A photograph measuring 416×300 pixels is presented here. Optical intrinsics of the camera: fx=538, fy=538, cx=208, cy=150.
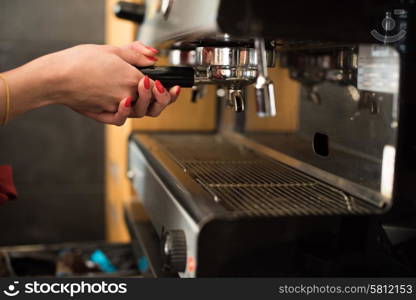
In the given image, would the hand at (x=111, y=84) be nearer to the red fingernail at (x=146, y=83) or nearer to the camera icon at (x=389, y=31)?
the red fingernail at (x=146, y=83)

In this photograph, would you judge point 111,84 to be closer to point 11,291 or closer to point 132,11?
point 11,291

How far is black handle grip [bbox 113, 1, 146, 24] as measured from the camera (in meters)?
1.17

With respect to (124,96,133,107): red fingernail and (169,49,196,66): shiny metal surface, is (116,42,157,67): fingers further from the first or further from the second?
(169,49,196,66): shiny metal surface

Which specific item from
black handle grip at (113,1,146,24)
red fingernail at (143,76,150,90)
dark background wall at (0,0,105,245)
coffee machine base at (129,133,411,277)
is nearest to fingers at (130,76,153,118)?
red fingernail at (143,76,150,90)

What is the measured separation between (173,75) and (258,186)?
192 mm

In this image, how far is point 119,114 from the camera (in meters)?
0.76

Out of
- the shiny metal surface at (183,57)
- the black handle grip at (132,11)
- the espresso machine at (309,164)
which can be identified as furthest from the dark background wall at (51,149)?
the espresso machine at (309,164)

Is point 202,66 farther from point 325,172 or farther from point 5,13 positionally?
point 5,13

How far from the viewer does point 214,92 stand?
1.41 metres

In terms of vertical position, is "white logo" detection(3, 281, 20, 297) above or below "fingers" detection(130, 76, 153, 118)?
below

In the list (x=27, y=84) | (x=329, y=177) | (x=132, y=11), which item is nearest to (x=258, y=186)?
(x=329, y=177)

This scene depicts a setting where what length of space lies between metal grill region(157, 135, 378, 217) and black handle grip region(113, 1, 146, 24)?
303mm

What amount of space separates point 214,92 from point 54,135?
816 millimetres

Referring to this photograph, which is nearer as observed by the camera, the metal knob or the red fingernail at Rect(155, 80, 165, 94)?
the metal knob
